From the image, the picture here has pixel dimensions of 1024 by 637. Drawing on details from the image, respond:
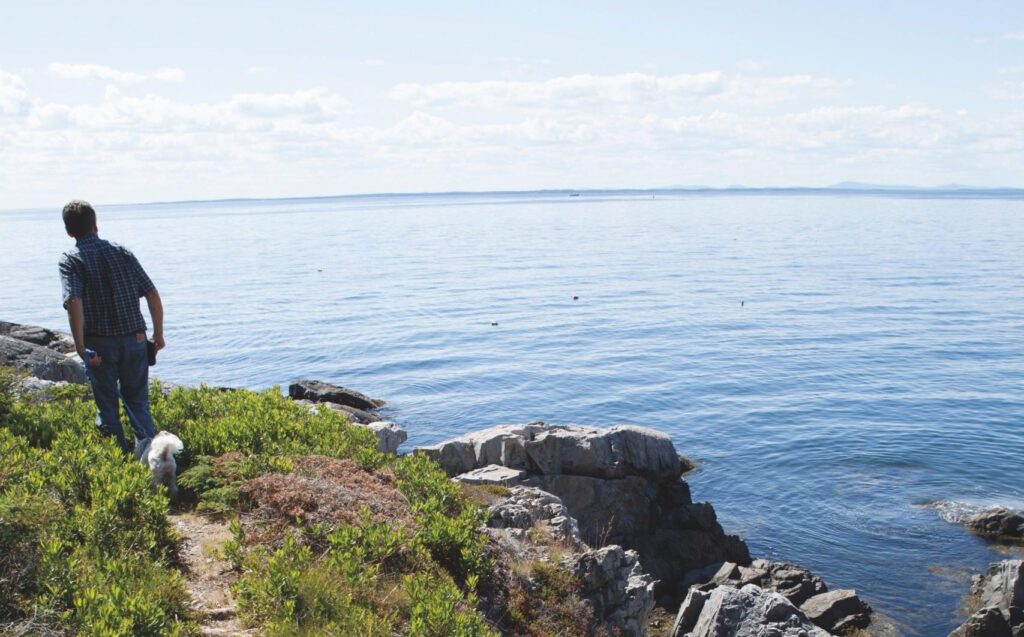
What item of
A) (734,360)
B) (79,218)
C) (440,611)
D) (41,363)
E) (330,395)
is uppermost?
(79,218)

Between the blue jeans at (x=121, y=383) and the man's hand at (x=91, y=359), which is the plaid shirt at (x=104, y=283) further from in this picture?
the man's hand at (x=91, y=359)

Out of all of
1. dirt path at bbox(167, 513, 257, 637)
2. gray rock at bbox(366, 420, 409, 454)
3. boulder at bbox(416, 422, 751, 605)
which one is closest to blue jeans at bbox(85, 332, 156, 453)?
dirt path at bbox(167, 513, 257, 637)

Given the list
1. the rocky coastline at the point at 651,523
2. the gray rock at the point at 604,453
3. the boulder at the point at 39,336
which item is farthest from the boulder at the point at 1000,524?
the boulder at the point at 39,336

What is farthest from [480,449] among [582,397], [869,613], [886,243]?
[886,243]

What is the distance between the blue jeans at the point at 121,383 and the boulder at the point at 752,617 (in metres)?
9.79

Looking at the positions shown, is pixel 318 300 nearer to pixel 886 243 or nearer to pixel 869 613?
pixel 869 613

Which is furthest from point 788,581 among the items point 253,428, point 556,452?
point 253,428

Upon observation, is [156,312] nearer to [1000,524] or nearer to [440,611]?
[440,611]

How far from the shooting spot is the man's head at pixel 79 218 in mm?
11031

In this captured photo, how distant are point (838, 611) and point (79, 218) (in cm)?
1713

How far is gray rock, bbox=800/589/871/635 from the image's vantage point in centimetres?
1827

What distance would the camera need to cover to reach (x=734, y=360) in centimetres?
4353

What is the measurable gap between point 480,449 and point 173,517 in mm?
11466

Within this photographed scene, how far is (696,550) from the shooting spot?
21.3 metres
